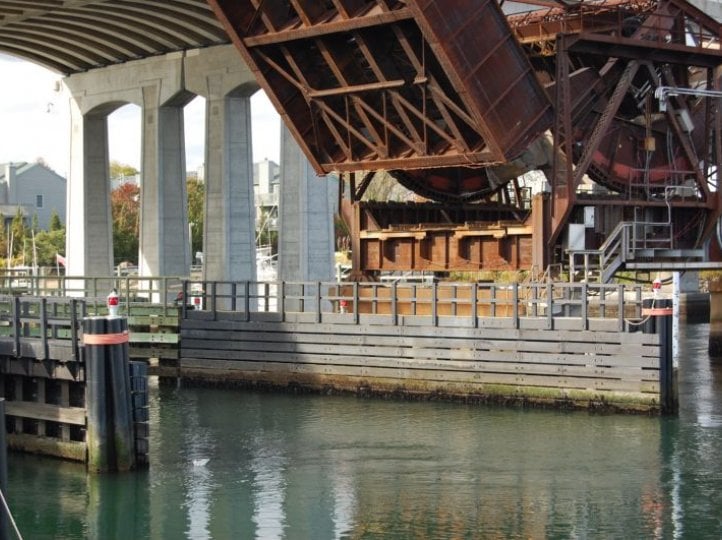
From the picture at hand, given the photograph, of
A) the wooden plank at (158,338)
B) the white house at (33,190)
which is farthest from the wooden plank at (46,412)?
the white house at (33,190)

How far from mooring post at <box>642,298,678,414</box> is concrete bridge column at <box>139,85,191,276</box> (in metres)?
29.2

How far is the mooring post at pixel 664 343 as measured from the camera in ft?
89.6

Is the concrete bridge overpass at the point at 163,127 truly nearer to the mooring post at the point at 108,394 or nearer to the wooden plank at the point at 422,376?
the wooden plank at the point at 422,376

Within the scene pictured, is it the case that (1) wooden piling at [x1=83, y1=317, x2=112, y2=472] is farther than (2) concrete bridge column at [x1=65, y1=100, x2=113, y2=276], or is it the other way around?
(2) concrete bridge column at [x1=65, y1=100, x2=113, y2=276]

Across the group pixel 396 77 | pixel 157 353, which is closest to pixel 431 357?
pixel 396 77

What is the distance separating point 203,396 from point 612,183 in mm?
11786

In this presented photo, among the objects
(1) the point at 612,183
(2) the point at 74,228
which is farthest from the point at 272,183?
(1) the point at 612,183

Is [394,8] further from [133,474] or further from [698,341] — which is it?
[698,341]

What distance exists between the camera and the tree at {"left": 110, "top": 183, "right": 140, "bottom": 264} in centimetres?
10406

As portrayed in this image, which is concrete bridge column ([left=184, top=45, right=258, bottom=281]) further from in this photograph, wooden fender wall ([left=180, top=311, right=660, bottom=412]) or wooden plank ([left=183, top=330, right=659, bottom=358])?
wooden plank ([left=183, top=330, right=659, bottom=358])

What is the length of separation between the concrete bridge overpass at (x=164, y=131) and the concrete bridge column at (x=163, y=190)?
0.05 m

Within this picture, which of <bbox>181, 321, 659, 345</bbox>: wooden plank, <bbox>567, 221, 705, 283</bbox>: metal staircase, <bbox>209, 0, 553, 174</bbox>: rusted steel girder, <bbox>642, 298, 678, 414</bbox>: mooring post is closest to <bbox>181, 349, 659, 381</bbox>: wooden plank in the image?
<bbox>642, 298, 678, 414</bbox>: mooring post

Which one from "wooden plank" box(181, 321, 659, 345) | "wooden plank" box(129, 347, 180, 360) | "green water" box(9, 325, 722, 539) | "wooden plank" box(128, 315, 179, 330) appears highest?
"wooden plank" box(128, 315, 179, 330)

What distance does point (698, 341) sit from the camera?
4716 cm
